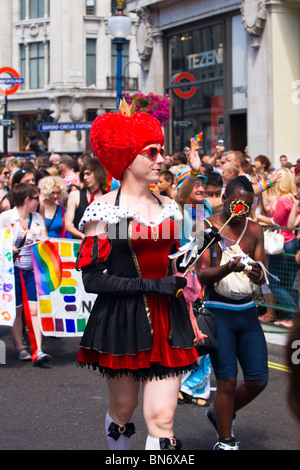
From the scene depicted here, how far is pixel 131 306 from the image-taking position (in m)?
4.14

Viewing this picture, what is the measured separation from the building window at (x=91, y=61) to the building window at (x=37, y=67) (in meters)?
3.47

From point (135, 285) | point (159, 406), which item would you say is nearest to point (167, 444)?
point (159, 406)

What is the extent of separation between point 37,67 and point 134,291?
5504cm

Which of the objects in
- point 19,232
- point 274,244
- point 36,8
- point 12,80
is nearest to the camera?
point 19,232

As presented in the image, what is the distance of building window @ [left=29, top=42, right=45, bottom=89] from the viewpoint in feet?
185

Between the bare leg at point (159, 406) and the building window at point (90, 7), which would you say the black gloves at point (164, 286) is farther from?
the building window at point (90, 7)

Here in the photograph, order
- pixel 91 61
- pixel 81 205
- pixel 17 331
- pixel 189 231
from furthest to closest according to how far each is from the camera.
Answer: pixel 91 61
pixel 81 205
pixel 17 331
pixel 189 231

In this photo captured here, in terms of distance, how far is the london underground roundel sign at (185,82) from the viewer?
23.2 metres

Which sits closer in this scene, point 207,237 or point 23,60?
point 207,237

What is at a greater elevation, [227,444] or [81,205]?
[81,205]

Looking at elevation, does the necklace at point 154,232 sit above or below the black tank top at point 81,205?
below

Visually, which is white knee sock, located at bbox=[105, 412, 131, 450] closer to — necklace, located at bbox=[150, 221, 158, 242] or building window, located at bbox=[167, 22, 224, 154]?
necklace, located at bbox=[150, 221, 158, 242]

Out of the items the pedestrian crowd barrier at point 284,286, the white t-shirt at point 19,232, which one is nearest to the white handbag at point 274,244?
the pedestrian crowd barrier at point 284,286

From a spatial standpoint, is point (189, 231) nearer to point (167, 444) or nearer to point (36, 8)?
point (167, 444)
